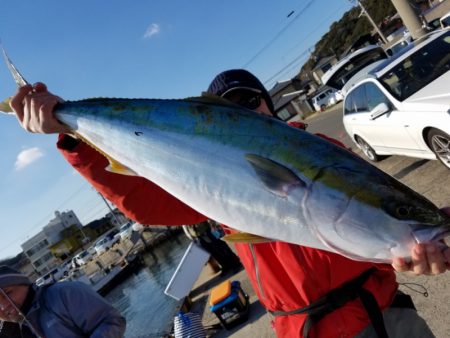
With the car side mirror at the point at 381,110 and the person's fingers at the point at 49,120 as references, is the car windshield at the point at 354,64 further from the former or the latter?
the person's fingers at the point at 49,120

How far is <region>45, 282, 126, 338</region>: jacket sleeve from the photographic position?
3.00 m

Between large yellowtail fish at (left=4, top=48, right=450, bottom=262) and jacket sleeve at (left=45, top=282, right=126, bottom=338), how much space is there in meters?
A: 1.56

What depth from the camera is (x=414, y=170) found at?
772 centimetres

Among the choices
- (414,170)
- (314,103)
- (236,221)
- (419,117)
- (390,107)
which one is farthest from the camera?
(314,103)

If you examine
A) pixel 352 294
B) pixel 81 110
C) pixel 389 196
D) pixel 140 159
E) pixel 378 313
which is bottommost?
pixel 378 313

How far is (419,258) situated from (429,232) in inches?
4.0

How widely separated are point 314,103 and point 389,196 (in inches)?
1922

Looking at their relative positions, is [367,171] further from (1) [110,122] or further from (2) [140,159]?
(1) [110,122]

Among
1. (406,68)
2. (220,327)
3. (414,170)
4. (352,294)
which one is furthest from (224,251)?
(352,294)

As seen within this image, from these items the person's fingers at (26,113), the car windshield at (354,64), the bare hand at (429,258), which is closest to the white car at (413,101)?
the bare hand at (429,258)

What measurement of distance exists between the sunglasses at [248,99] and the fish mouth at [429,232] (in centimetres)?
137

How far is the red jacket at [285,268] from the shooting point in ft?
6.47

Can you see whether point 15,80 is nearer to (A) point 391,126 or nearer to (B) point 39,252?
(A) point 391,126

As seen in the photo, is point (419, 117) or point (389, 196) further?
point (419, 117)
